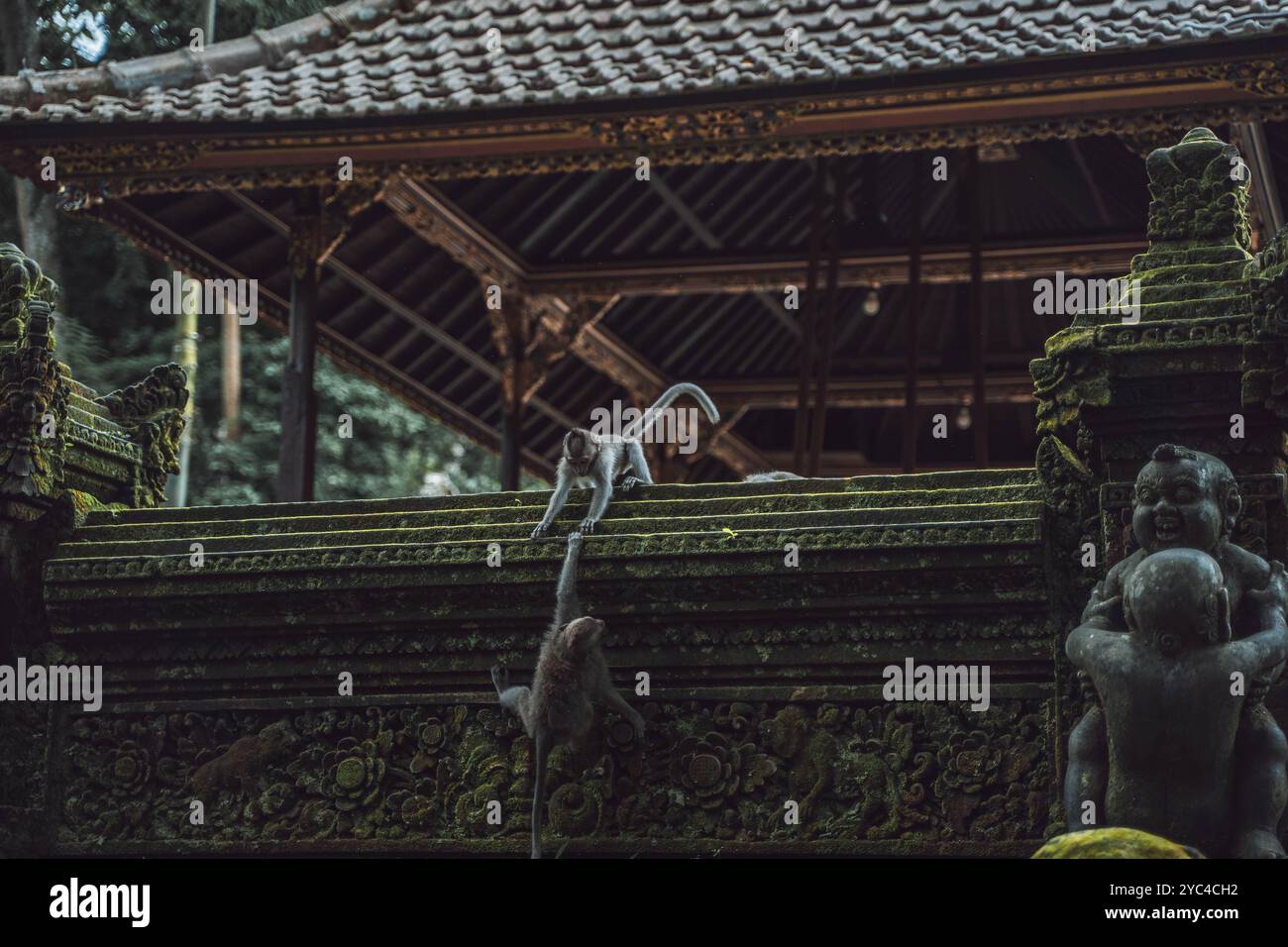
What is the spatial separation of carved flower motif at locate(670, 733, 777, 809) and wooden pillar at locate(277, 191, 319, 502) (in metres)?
7.65

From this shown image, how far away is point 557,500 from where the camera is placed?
32.2 ft

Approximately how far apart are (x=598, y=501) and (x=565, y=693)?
1081mm

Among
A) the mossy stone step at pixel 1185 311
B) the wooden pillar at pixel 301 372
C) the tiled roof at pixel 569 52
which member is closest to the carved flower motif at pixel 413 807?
the mossy stone step at pixel 1185 311

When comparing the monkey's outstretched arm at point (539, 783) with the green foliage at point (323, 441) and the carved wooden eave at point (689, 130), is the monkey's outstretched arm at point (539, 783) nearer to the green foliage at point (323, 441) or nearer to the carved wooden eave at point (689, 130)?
the carved wooden eave at point (689, 130)

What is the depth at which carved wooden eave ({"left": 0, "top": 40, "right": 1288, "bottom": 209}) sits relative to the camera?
1416 centimetres

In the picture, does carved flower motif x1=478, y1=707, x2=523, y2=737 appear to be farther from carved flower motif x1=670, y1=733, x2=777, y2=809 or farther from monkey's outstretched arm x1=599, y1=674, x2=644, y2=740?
carved flower motif x1=670, y1=733, x2=777, y2=809

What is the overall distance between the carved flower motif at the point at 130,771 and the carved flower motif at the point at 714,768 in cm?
283

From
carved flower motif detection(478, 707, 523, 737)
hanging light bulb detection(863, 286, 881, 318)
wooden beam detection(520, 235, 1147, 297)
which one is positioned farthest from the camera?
hanging light bulb detection(863, 286, 881, 318)

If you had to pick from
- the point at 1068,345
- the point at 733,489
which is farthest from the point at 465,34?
the point at 1068,345

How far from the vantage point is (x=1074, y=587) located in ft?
29.0

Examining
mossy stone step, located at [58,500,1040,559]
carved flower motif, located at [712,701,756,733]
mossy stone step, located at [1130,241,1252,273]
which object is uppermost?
mossy stone step, located at [1130,241,1252,273]

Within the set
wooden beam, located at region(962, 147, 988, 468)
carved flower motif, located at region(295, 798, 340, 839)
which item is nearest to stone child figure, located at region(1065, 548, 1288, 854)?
carved flower motif, located at region(295, 798, 340, 839)

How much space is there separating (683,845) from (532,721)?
89 centimetres

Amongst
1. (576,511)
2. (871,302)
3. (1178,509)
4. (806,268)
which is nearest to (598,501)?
(576,511)
